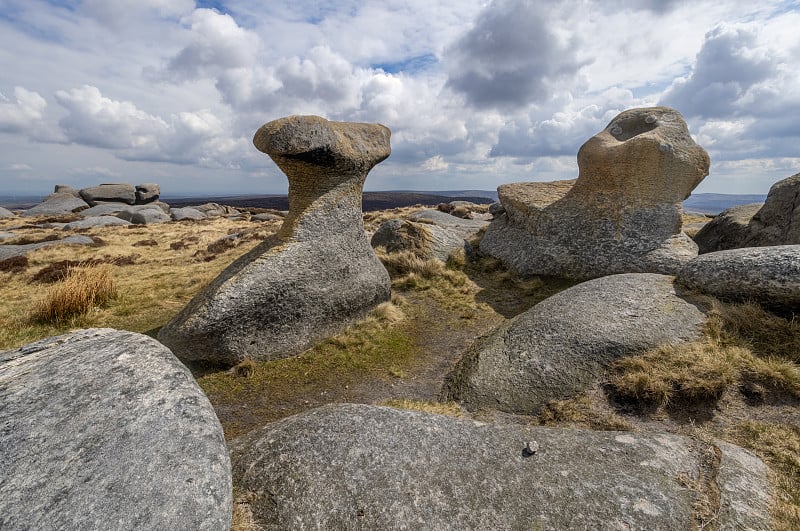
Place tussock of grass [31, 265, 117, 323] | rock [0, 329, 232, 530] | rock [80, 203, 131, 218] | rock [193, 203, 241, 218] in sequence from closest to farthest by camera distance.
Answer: rock [0, 329, 232, 530]
tussock of grass [31, 265, 117, 323]
rock [80, 203, 131, 218]
rock [193, 203, 241, 218]

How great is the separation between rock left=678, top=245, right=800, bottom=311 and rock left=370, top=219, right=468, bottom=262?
7.11 m

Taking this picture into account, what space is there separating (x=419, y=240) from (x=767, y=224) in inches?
363

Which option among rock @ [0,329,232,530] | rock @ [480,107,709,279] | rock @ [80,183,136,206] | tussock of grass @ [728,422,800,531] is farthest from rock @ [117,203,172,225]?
tussock of grass @ [728,422,800,531]

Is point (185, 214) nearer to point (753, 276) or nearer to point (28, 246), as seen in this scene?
point (28, 246)

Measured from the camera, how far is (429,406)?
5.73 m

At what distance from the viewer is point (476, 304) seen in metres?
10.2

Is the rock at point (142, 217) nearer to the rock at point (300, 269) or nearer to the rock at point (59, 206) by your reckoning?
the rock at point (59, 206)

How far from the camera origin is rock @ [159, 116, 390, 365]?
683cm

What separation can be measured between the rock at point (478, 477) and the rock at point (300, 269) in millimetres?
3005

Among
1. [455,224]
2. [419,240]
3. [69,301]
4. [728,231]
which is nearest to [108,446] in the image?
[69,301]

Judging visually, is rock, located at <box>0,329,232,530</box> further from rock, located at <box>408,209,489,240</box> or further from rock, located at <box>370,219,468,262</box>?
rock, located at <box>408,209,489,240</box>

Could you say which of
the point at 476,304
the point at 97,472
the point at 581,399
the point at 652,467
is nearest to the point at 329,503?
the point at 97,472

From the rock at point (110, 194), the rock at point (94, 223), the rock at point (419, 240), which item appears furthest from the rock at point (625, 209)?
the rock at point (110, 194)

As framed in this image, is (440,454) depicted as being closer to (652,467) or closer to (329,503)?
(329,503)
